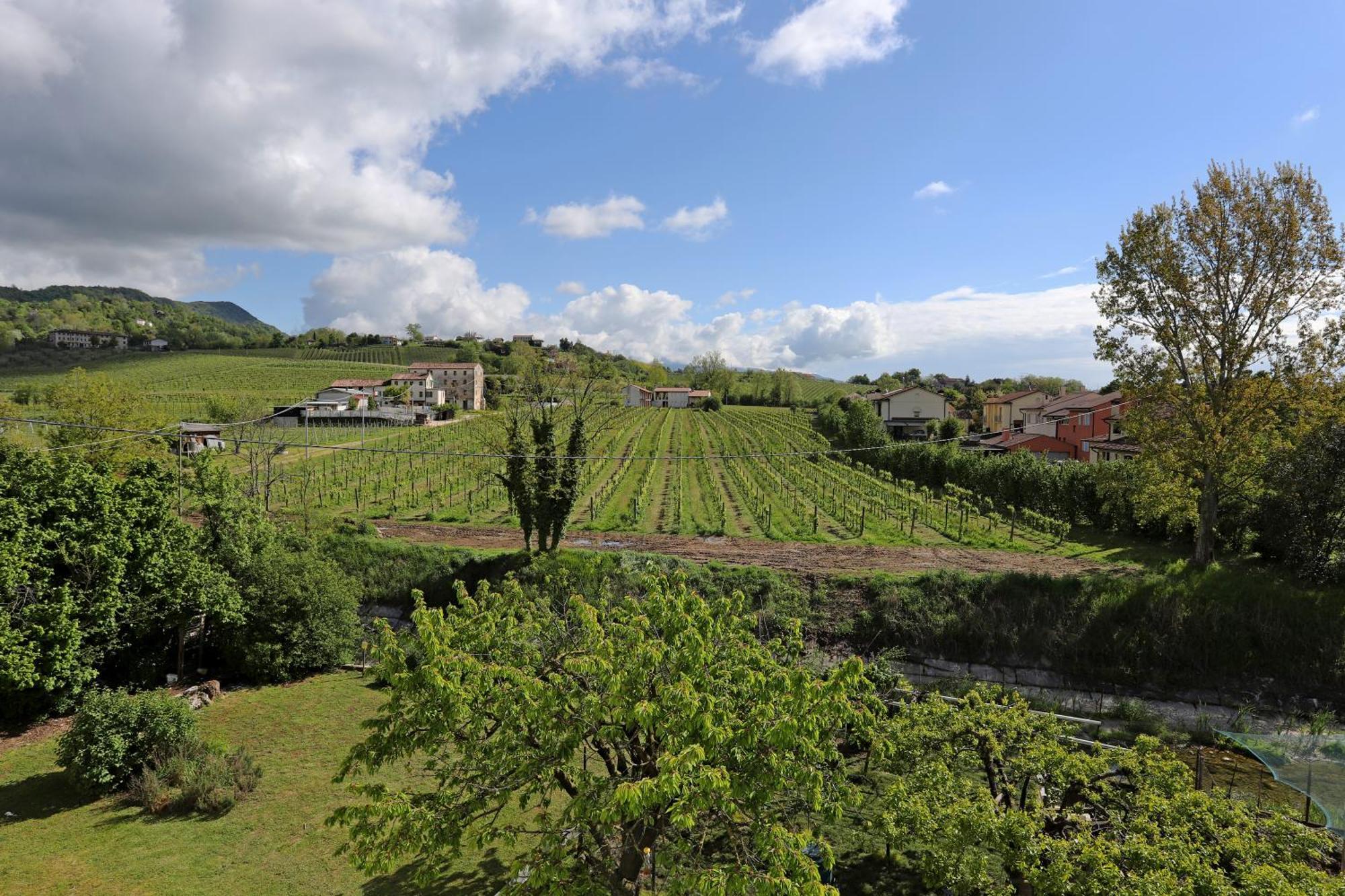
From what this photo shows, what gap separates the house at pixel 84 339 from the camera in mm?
114562

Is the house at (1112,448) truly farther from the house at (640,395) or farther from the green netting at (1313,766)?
the house at (640,395)

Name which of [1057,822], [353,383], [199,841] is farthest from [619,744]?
[353,383]

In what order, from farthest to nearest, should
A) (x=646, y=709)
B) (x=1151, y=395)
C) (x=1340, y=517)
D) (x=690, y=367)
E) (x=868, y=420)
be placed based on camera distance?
(x=690, y=367) → (x=868, y=420) → (x=1151, y=395) → (x=1340, y=517) → (x=646, y=709)

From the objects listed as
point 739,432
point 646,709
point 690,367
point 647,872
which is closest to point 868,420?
point 739,432

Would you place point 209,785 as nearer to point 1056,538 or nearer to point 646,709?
point 646,709

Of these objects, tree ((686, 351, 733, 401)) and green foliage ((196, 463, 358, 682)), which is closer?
green foliage ((196, 463, 358, 682))

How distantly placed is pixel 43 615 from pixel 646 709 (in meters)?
14.8

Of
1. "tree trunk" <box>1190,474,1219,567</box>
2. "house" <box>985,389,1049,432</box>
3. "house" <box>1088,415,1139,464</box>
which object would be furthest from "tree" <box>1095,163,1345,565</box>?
"house" <box>985,389,1049,432</box>

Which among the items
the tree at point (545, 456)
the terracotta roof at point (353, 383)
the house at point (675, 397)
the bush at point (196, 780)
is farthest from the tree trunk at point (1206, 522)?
the house at point (675, 397)

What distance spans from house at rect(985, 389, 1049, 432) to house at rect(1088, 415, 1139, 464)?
1798 cm

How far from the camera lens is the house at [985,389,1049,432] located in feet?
178

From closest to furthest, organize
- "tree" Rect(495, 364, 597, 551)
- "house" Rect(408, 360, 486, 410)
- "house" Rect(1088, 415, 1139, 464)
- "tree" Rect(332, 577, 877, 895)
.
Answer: "tree" Rect(332, 577, 877, 895)
"tree" Rect(495, 364, 597, 551)
"house" Rect(1088, 415, 1139, 464)
"house" Rect(408, 360, 486, 410)

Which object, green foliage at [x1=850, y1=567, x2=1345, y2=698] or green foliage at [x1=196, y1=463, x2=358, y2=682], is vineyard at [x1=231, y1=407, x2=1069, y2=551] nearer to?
green foliage at [x1=196, y1=463, x2=358, y2=682]

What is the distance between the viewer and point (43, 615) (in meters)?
13.3
